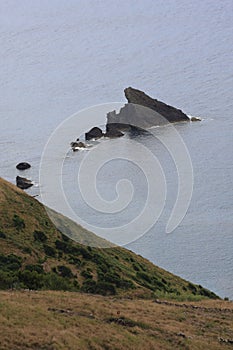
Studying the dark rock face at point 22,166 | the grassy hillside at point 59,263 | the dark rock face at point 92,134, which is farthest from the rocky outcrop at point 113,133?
the grassy hillside at point 59,263

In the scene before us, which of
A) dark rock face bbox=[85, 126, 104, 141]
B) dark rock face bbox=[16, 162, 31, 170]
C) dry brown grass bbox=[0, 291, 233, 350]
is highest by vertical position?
dark rock face bbox=[85, 126, 104, 141]

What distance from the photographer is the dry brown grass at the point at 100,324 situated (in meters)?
24.7

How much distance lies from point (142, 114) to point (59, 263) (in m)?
86.7

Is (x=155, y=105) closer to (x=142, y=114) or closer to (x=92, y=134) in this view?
(x=142, y=114)

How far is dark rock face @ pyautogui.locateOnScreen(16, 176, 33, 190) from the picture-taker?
97000mm

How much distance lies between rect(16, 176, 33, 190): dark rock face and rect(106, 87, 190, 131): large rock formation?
27359 millimetres

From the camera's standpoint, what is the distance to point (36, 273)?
→ 120 ft

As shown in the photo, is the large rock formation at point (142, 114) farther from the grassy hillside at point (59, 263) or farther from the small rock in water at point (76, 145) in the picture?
the grassy hillside at point (59, 263)

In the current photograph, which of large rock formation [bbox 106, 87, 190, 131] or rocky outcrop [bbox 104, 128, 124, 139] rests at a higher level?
large rock formation [bbox 106, 87, 190, 131]

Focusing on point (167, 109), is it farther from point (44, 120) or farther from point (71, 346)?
point (71, 346)

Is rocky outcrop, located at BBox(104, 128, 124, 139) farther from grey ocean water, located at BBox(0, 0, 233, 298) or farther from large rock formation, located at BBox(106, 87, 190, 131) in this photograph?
grey ocean water, located at BBox(0, 0, 233, 298)

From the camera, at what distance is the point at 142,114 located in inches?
4993

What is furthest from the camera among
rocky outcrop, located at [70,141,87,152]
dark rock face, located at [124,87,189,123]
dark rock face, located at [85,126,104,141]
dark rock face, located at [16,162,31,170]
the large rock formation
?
dark rock face, located at [124,87,189,123]

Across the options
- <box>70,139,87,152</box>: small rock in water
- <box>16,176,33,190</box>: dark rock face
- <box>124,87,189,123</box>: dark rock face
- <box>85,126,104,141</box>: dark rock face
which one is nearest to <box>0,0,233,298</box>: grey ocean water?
<box>16,176,33,190</box>: dark rock face
